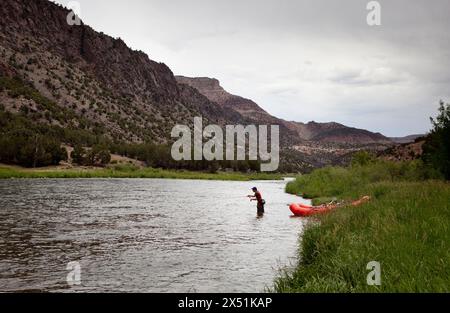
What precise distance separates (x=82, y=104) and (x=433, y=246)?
151347 mm

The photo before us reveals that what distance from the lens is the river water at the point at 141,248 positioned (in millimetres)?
13875

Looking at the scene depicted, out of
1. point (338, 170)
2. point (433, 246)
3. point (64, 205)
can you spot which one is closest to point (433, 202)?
point (433, 246)

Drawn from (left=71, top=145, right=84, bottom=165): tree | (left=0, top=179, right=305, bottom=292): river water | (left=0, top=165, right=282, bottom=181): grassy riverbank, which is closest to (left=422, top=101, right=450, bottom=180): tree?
(left=0, top=179, right=305, bottom=292): river water

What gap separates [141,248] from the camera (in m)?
19.8

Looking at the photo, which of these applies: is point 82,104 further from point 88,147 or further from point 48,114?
point 88,147

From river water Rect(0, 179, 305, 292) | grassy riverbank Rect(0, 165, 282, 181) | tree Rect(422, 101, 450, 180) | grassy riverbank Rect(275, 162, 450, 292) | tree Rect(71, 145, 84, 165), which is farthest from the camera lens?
tree Rect(71, 145, 84, 165)

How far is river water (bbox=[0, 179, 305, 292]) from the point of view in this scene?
13875 millimetres

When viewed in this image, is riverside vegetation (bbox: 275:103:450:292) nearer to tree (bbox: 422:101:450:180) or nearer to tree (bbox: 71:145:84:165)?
tree (bbox: 422:101:450:180)

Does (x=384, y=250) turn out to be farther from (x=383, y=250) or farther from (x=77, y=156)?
(x=77, y=156)

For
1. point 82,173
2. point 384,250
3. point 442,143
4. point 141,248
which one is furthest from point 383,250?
point 82,173

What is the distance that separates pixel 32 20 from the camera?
18938 cm

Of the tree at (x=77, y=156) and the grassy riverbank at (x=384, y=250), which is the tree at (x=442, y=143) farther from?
the tree at (x=77, y=156)

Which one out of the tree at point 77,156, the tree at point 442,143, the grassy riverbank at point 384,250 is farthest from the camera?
the tree at point 77,156

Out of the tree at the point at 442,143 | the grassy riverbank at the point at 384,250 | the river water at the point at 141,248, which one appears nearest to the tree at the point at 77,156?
the river water at the point at 141,248
